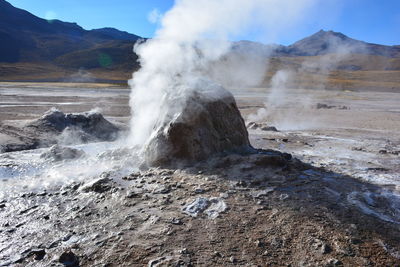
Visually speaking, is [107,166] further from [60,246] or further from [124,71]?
[124,71]

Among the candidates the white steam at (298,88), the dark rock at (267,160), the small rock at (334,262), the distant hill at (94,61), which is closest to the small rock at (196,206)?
the dark rock at (267,160)

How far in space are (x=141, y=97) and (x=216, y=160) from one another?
369 cm

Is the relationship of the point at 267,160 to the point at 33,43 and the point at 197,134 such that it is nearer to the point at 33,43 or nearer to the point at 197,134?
the point at 197,134

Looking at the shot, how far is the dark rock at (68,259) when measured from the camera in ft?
10.7

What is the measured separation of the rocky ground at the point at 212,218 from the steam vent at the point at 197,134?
0.33m

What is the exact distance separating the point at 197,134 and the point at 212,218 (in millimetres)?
2085

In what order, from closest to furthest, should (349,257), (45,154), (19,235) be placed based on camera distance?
(349,257) < (19,235) < (45,154)

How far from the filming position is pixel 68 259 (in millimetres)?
3275

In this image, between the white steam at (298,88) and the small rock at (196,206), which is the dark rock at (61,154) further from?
the white steam at (298,88)

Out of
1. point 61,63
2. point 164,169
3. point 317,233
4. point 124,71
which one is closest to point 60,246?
point 164,169

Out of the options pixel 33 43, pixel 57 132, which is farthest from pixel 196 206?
pixel 33 43

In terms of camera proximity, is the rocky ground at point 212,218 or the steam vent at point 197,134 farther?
the steam vent at point 197,134

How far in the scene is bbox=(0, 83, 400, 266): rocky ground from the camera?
11.0 feet

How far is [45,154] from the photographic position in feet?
23.6
